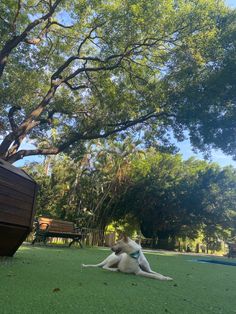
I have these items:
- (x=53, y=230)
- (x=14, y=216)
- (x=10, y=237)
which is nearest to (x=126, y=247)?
(x=14, y=216)

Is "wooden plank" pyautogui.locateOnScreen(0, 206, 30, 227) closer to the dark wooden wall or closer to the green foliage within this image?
the dark wooden wall

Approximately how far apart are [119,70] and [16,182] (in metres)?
8.41

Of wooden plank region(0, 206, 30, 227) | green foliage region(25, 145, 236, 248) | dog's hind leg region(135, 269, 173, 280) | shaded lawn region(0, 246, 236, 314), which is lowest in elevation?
shaded lawn region(0, 246, 236, 314)

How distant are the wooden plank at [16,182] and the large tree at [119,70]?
425cm

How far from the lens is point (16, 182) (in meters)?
6.79

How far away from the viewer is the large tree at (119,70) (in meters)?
11.7

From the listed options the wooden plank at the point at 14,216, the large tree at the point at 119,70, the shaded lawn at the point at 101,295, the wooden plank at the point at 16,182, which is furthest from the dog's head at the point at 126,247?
the large tree at the point at 119,70

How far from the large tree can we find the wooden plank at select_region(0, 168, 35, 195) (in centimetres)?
425

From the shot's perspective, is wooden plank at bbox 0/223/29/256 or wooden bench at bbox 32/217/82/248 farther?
wooden bench at bbox 32/217/82/248

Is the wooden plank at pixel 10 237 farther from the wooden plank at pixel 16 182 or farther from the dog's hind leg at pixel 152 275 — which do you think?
the dog's hind leg at pixel 152 275

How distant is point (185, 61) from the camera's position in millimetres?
12391

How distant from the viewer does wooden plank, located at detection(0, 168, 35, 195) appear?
21.0ft

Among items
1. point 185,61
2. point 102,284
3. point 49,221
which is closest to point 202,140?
point 185,61

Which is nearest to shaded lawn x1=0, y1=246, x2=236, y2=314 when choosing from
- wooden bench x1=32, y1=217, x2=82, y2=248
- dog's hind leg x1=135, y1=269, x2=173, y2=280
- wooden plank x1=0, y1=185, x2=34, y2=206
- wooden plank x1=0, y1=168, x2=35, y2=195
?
dog's hind leg x1=135, y1=269, x2=173, y2=280
